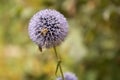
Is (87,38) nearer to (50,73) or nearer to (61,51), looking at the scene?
(61,51)

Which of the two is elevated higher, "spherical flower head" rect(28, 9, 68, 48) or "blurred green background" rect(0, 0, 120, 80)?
"blurred green background" rect(0, 0, 120, 80)

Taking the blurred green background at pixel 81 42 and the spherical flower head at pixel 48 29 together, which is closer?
the spherical flower head at pixel 48 29

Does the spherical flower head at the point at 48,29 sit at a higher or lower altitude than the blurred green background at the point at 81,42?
lower

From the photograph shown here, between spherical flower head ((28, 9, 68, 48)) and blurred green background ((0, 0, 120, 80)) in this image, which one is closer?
spherical flower head ((28, 9, 68, 48))

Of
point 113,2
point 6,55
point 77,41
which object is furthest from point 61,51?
point 6,55

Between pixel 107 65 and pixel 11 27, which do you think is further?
pixel 11 27
